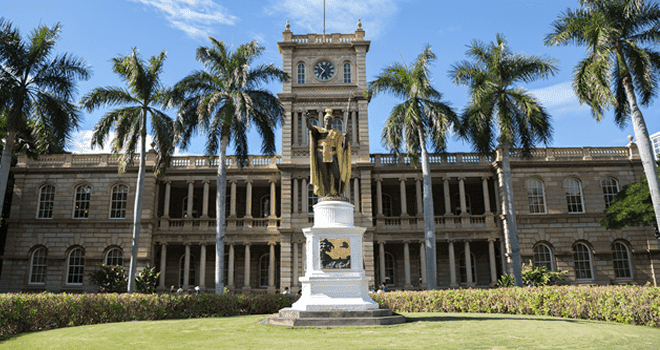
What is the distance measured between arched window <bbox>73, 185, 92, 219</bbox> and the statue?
924 inches

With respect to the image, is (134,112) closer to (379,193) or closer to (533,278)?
(379,193)

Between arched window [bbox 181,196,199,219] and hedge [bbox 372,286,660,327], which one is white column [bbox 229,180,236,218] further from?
hedge [bbox 372,286,660,327]

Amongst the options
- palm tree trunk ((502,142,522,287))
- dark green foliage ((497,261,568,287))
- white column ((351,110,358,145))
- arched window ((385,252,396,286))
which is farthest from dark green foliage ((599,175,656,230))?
white column ((351,110,358,145))

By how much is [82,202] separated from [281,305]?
65.0 feet

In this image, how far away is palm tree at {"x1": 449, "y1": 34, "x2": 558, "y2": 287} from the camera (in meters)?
21.1

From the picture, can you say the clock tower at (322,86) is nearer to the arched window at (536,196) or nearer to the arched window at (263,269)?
the arched window at (263,269)

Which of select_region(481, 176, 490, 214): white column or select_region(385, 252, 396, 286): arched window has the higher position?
select_region(481, 176, 490, 214): white column

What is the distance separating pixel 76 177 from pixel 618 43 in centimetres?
3097

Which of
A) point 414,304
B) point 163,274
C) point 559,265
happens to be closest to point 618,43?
point 414,304

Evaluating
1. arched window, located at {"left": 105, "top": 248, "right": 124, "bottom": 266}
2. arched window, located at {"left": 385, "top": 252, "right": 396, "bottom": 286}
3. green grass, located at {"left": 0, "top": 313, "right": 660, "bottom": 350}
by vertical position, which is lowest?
green grass, located at {"left": 0, "top": 313, "right": 660, "bottom": 350}

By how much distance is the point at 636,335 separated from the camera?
8719 mm

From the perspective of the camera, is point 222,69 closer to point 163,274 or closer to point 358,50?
point 358,50

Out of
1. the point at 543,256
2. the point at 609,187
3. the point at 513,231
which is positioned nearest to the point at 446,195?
the point at 543,256

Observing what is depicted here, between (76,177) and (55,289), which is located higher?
(76,177)
